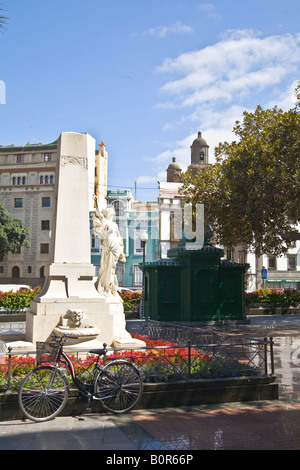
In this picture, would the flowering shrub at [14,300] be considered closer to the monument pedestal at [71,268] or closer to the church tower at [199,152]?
Result: the monument pedestal at [71,268]

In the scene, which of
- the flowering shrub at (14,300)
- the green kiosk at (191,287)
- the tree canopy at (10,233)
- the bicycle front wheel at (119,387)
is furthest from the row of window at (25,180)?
the bicycle front wheel at (119,387)

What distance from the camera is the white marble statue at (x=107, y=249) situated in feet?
40.7

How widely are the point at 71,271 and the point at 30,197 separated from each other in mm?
42614

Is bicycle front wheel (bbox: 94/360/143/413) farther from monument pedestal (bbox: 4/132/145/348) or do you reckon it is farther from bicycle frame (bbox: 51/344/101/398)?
monument pedestal (bbox: 4/132/145/348)

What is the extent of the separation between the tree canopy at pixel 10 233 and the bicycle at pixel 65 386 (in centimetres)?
3872

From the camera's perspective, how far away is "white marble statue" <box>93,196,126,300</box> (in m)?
12.4

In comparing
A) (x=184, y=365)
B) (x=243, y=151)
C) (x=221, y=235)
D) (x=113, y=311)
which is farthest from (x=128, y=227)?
(x=184, y=365)

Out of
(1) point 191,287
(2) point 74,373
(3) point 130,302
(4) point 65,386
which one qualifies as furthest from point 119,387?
(3) point 130,302

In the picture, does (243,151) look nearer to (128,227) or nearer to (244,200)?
(244,200)

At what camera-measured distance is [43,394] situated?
19.2 ft

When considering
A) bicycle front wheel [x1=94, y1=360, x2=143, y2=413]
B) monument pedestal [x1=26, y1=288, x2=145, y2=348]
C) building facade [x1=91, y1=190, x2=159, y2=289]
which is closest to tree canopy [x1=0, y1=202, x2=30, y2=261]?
building facade [x1=91, y1=190, x2=159, y2=289]

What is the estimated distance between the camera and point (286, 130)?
17828 millimetres

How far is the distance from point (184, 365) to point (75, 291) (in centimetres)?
315

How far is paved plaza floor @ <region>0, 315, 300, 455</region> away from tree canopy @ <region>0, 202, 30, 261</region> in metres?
39.3
